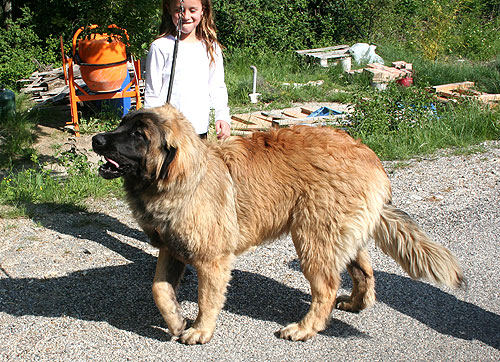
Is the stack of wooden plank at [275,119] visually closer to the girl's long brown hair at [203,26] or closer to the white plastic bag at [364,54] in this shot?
the girl's long brown hair at [203,26]

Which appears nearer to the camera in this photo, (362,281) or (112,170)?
(112,170)

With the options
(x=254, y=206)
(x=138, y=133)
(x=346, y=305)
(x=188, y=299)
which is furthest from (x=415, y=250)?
(x=138, y=133)

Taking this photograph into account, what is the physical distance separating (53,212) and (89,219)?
1.56 ft

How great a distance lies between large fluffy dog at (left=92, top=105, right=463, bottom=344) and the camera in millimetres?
3395

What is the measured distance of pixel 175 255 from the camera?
3594 mm

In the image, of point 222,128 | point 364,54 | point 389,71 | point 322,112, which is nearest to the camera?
point 222,128

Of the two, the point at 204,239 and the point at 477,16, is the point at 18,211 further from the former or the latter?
the point at 477,16

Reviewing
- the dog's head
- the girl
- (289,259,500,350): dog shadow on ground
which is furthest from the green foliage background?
(289,259,500,350): dog shadow on ground

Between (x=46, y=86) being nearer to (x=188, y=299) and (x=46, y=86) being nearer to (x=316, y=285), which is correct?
(x=188, y=299)

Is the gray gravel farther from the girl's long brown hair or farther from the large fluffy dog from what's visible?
the girl's long brown hair

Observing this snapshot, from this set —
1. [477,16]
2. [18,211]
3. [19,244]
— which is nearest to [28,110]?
[18,211]

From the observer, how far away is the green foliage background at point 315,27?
14.1 meters

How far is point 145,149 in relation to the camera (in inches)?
130

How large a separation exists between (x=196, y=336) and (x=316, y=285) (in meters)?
0.94
